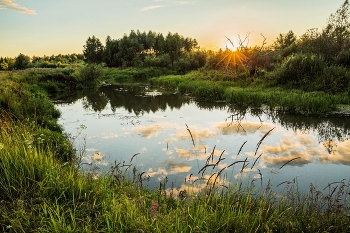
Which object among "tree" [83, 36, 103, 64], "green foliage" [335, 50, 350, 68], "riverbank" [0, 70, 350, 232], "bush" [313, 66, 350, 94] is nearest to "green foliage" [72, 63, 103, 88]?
"bush" [313, 66, 350, 94]

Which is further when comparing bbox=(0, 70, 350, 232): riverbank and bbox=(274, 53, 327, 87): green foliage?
bbox=(274, 53, 327, 87): green foliage

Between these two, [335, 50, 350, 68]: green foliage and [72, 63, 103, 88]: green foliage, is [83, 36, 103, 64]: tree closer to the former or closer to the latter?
[72, 63, 103, 88]: green foliage

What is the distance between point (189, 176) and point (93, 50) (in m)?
65.6

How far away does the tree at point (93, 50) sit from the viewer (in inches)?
2579

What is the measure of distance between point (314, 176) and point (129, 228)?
5142 mm

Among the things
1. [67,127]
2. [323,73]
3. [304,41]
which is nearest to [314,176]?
[67,127]

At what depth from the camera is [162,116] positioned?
1416 cm

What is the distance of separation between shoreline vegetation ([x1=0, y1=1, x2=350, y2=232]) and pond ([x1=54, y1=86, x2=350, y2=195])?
0.33 metres

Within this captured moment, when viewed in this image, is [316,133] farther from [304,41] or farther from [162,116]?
[304,41]

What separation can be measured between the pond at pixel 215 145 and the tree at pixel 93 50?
53.9m

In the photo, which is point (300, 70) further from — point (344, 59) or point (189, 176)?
point (189, 176)

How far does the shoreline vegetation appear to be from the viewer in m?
3.21

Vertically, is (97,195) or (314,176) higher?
(97,195)

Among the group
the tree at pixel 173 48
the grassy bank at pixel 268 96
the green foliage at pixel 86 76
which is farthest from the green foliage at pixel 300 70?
the tree at pixel 173 48
